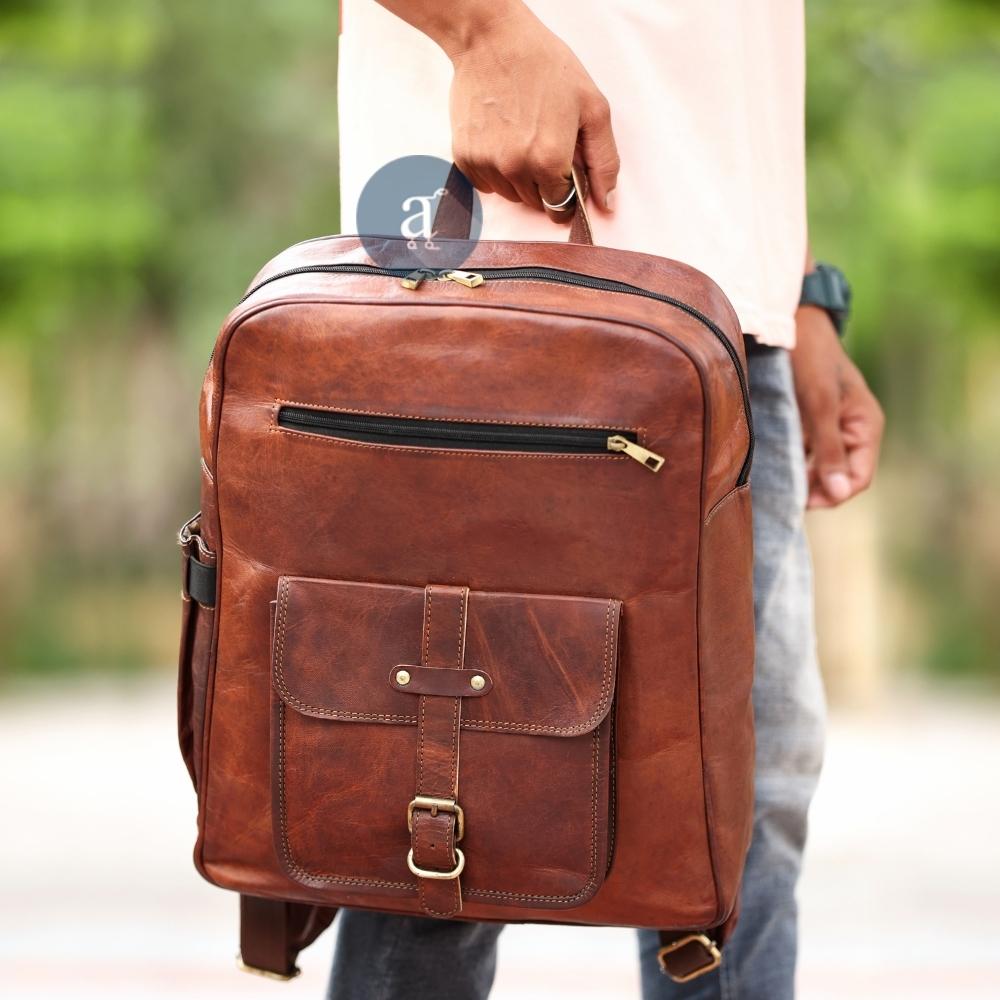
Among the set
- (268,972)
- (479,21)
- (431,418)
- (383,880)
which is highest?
(479,21)

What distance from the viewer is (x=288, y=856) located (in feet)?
3.19

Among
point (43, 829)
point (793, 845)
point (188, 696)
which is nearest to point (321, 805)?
point (188, 696)

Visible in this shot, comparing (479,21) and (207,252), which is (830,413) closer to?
(479,21)

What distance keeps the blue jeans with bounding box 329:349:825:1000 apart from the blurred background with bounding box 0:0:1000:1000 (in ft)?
7.98

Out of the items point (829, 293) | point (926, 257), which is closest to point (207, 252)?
point (926, 257)

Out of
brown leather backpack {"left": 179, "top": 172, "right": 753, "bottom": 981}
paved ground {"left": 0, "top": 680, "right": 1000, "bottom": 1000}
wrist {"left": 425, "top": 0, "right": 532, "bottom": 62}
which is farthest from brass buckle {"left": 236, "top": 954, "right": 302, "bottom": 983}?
paved ground {"left": 0, "top": 680, "right": 1000, "bottom": 1000}

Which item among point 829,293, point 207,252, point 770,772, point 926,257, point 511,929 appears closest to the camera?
point 770,772

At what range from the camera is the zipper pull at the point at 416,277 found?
3.08 feet

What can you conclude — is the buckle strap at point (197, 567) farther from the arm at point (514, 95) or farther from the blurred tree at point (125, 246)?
the blurred tree at point (125, 246)

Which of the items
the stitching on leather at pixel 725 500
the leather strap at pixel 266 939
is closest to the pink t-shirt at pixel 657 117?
the stitching on leather at pixel 725 500

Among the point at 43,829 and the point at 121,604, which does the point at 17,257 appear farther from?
the point at 43,829

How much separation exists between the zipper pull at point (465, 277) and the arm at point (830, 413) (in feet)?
1.23

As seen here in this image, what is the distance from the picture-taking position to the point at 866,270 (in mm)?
4027

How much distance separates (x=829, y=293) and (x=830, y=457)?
0.47 ft
